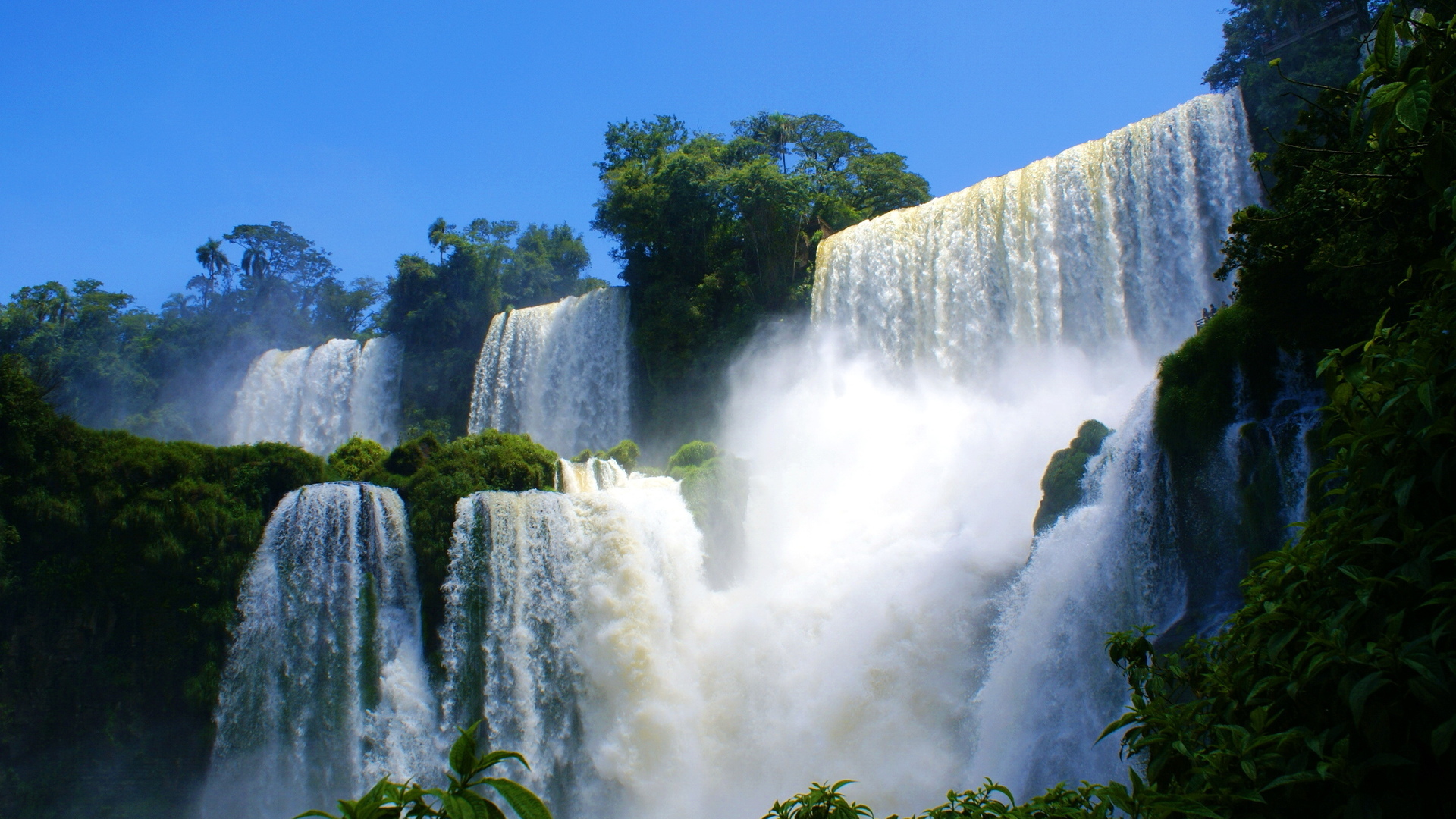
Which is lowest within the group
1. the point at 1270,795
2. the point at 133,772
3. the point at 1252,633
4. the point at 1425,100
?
the point at 133,772

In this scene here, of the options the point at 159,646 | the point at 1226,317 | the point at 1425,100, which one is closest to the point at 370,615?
the point at 159,646

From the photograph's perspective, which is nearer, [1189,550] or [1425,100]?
[1425,100]

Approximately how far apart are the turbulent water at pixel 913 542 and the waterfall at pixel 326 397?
1635 centimetres

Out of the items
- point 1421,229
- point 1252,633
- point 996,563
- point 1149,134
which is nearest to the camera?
point 1252,633

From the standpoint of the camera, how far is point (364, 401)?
3391 centimetres

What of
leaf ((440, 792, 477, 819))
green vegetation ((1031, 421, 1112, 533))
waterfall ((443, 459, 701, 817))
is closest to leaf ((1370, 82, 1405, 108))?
leaf ((440, 792, 477, 819))

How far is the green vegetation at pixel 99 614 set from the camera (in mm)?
14461

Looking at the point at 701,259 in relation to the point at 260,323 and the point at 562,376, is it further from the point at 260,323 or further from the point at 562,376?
the point at 260,323

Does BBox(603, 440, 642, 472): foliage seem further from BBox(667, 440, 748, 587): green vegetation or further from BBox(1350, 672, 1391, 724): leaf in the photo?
BBox(1350, 672, 1391, 724): leaf

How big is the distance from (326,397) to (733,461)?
21638mm

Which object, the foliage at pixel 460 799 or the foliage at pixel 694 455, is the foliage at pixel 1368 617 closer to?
the foliage at pixel 460 799

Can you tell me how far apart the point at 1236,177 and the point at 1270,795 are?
807 inches

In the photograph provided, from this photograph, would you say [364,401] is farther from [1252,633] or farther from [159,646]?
[1252,633]

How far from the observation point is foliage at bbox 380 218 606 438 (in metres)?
33.6
